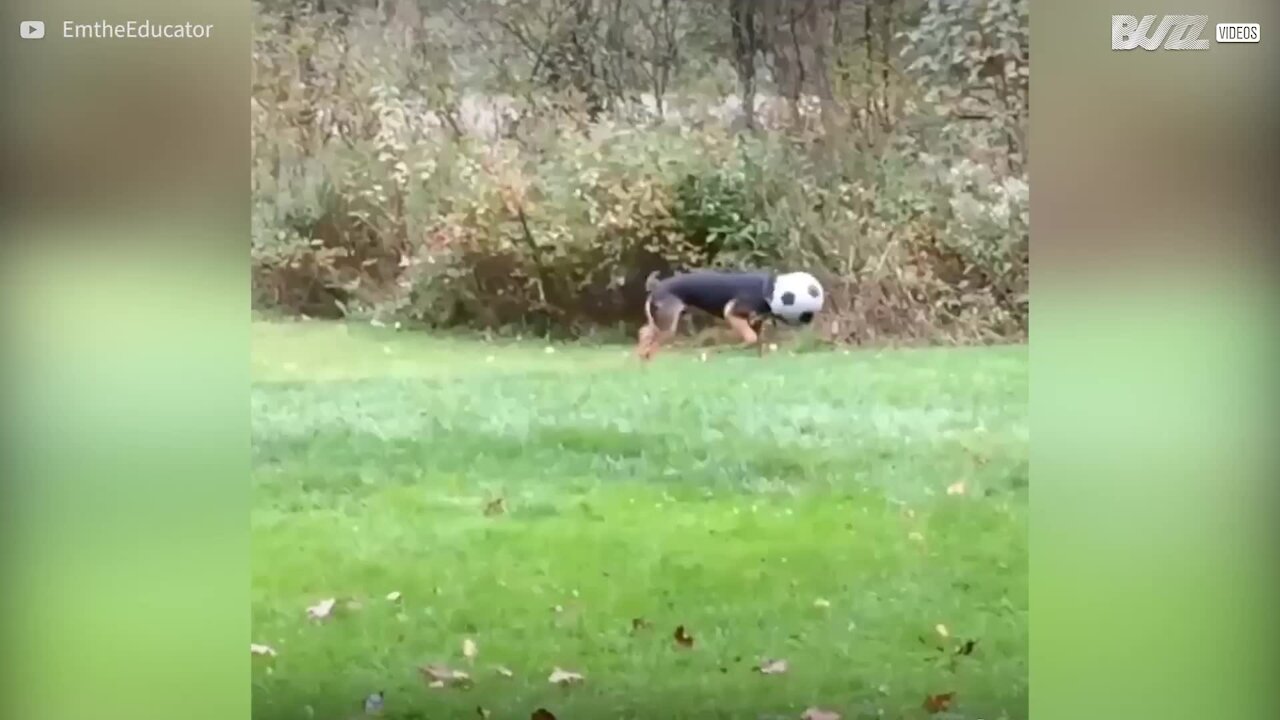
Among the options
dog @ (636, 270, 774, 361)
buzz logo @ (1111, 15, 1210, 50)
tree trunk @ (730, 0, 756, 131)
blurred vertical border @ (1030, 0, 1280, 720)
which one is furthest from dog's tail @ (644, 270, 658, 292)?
buzz logo @ (1111, 15, 1210, 50)

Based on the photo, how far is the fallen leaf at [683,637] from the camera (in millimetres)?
1754

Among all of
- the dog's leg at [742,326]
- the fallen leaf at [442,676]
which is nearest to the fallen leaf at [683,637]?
the fallen leaf at [442,676]

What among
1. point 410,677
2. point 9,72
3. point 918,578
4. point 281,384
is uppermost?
point 9,72

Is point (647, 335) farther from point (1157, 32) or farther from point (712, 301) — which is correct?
point (1157, 32)

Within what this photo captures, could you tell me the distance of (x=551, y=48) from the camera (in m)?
1.80

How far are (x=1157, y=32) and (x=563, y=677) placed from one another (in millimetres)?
1117

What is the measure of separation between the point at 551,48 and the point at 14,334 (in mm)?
772

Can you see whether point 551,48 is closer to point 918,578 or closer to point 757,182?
point 757,182

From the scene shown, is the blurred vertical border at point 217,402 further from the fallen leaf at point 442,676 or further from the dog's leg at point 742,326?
the dog's leg at point 742,326

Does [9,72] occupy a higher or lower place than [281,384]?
higher

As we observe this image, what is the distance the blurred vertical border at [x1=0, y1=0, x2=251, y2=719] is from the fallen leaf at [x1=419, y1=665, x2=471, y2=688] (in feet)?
0.75

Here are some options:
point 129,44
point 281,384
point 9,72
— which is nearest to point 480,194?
point 281,384

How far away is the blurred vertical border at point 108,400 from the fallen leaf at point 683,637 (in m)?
0.55

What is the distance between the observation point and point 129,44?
5.73 feet
